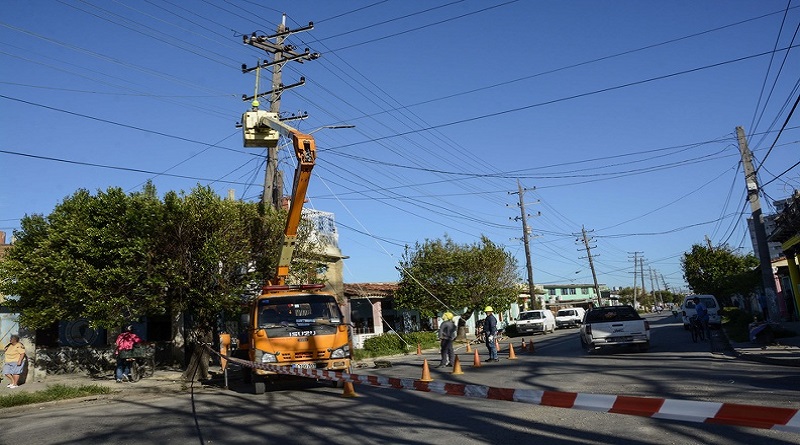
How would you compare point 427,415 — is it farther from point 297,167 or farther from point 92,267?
point 92,267

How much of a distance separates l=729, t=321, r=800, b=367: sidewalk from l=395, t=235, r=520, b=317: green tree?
20098 mm

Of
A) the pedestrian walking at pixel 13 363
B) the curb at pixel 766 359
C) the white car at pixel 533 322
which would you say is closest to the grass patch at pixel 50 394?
the pedestrian walking at pixel 13 363

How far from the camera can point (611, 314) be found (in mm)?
18891

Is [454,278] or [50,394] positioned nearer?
[50,394]

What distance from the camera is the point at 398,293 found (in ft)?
120

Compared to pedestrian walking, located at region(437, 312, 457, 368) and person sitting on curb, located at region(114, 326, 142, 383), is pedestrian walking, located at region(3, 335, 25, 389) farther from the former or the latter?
pedestrian walking, located at region(437, 312, 457, 368)

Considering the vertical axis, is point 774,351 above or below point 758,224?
below

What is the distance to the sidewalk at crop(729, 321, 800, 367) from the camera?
1299cm

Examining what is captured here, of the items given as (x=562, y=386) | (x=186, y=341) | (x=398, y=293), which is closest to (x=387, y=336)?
(x=398, y=293)

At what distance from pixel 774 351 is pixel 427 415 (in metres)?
11.0

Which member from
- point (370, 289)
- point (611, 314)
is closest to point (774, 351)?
point (611, 314)

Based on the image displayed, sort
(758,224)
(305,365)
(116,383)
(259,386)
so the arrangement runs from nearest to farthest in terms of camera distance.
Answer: (305,365), (259,386), (116,383), (758,224)

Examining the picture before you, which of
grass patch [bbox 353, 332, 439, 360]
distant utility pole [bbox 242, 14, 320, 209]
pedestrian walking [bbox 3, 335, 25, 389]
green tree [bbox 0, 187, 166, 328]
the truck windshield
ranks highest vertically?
distant utility pole [bbox 242, 14, 320, 209]

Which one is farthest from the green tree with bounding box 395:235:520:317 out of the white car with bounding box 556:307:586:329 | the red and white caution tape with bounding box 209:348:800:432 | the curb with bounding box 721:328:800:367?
the red and white caution tape with bounding box 209:348:800:432
